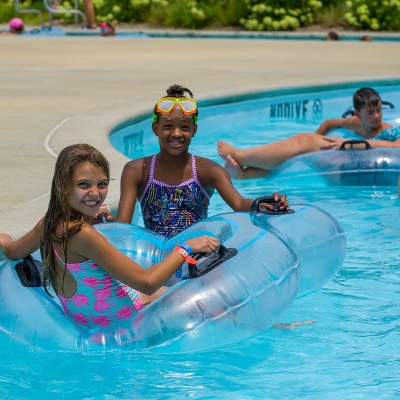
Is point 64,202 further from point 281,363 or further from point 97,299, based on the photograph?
point 281,363

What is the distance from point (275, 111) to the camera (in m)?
9.45

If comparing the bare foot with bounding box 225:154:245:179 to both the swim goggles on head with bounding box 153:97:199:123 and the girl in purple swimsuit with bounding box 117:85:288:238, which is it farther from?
the swim goggles on head with bounding box 153:97:199:123

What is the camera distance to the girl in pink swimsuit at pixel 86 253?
3006mm

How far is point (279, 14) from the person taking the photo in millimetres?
18828

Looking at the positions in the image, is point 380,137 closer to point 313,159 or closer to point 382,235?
point 313,159

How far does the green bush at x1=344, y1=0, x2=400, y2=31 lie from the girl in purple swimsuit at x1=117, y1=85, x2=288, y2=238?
48.8 feet

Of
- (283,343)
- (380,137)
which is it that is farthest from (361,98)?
(283,343)

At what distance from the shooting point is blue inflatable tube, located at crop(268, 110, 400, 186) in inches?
250

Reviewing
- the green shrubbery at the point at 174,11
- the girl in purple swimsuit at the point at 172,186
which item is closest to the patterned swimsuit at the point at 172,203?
the girl in purple swimsuit at the point at 172,186

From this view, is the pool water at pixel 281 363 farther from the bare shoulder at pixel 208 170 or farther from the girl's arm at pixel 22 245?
the bare shoulder at pixel 208 170

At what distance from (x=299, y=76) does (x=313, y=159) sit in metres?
4.11

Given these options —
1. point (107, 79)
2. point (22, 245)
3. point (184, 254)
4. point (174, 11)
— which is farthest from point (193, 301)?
point (174, 11)

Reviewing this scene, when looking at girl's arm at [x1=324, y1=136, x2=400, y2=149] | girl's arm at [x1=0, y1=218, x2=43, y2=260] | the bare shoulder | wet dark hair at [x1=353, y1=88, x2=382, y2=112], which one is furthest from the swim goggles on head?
wet dark hair at [x1=353, y1=88, x2=382, y2=112]

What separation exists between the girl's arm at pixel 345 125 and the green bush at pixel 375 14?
11.4m
